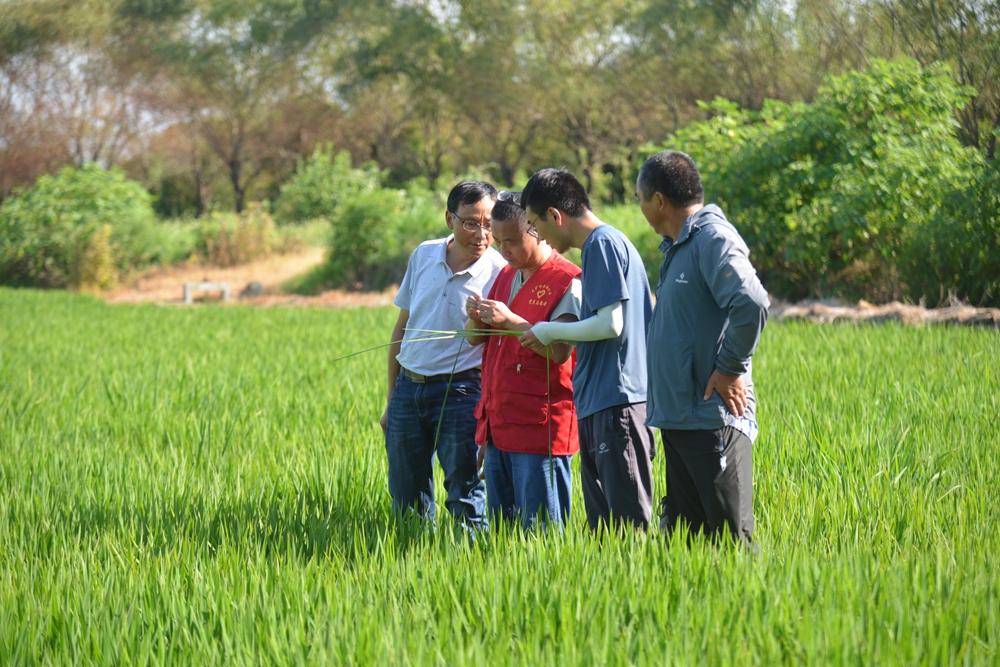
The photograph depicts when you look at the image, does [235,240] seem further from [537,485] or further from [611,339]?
[611,339]

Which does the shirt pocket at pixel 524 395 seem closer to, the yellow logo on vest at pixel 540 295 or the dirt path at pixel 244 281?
the yellow logo on vest at pixel 540 295

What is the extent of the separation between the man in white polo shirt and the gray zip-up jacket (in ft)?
2.68

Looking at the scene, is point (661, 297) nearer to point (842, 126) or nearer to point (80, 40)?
point (842, 126)

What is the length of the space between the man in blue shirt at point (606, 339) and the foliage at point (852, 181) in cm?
767

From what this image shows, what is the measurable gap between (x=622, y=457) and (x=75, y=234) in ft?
72.0

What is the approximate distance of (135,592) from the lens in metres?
2.45

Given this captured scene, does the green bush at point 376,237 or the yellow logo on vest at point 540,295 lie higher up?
the green bush at point 376,237

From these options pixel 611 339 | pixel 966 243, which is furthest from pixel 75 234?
pixel 611 339

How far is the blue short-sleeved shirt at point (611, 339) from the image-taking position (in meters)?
2.53

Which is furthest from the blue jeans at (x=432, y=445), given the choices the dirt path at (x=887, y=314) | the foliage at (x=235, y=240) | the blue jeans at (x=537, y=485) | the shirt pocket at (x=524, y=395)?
the foliage at (x=235, y=240)

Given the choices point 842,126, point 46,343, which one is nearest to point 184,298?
point 46,343

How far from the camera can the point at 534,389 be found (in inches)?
108

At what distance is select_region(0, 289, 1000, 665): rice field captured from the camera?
198 cm

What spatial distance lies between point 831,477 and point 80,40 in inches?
1462
